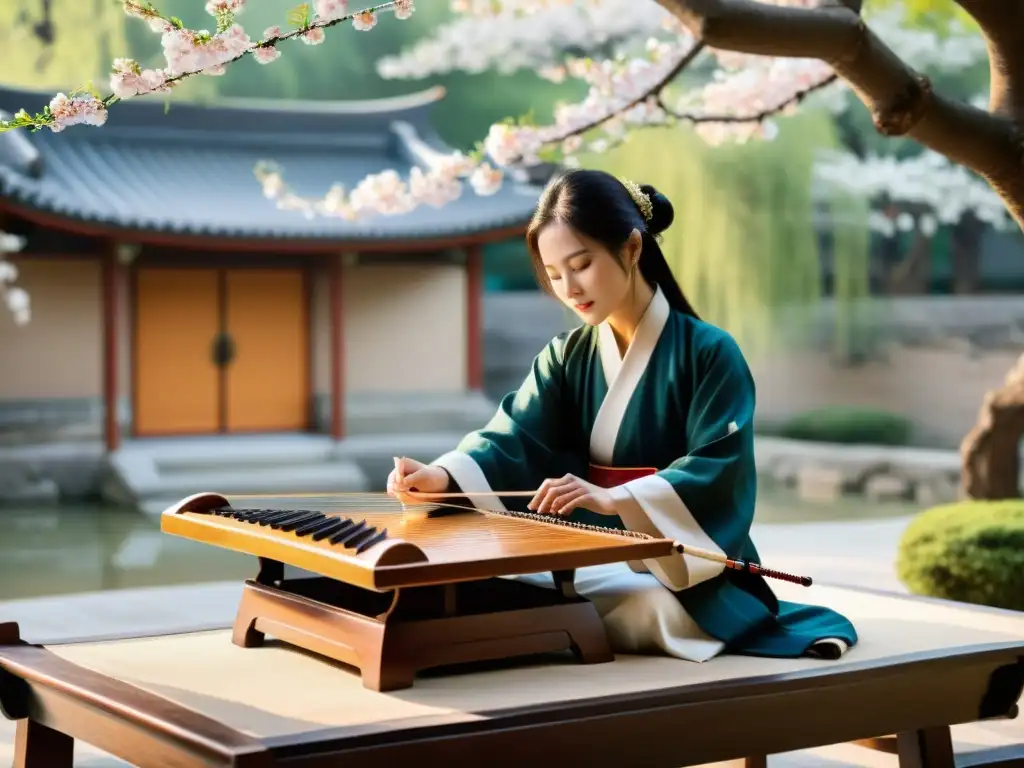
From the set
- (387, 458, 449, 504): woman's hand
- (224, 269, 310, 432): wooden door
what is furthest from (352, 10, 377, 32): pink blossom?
(224, 269, 310, 432): wooden door

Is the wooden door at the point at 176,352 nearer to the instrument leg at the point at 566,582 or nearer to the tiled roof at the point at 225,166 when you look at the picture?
the tiled roof at the point at 225,166

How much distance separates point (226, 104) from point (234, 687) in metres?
13.8

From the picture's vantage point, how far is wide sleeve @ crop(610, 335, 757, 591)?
2.31 m

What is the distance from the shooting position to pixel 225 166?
15.0m

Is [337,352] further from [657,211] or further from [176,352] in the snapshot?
[657,211]

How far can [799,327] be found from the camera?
20188mm

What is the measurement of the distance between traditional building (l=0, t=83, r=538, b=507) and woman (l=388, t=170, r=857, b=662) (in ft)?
34.0

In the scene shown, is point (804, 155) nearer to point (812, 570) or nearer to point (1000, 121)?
point (812, 570)

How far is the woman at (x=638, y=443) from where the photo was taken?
2.34 meters

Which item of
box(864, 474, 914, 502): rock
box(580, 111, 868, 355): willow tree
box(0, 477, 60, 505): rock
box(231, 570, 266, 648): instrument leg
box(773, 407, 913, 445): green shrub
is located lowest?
box(864, 474, 914, 502): rock

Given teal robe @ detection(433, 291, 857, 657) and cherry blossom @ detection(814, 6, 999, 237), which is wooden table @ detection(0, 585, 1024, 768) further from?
cherry blossom @ detection(814, 6, 999, 237)

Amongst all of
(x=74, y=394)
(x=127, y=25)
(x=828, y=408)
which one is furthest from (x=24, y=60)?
(x=828, y=408)

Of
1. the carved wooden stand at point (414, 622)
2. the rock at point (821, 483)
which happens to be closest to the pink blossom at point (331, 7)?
the carved wooden stand at point (414, 622)

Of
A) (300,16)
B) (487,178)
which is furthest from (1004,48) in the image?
(487,178)
